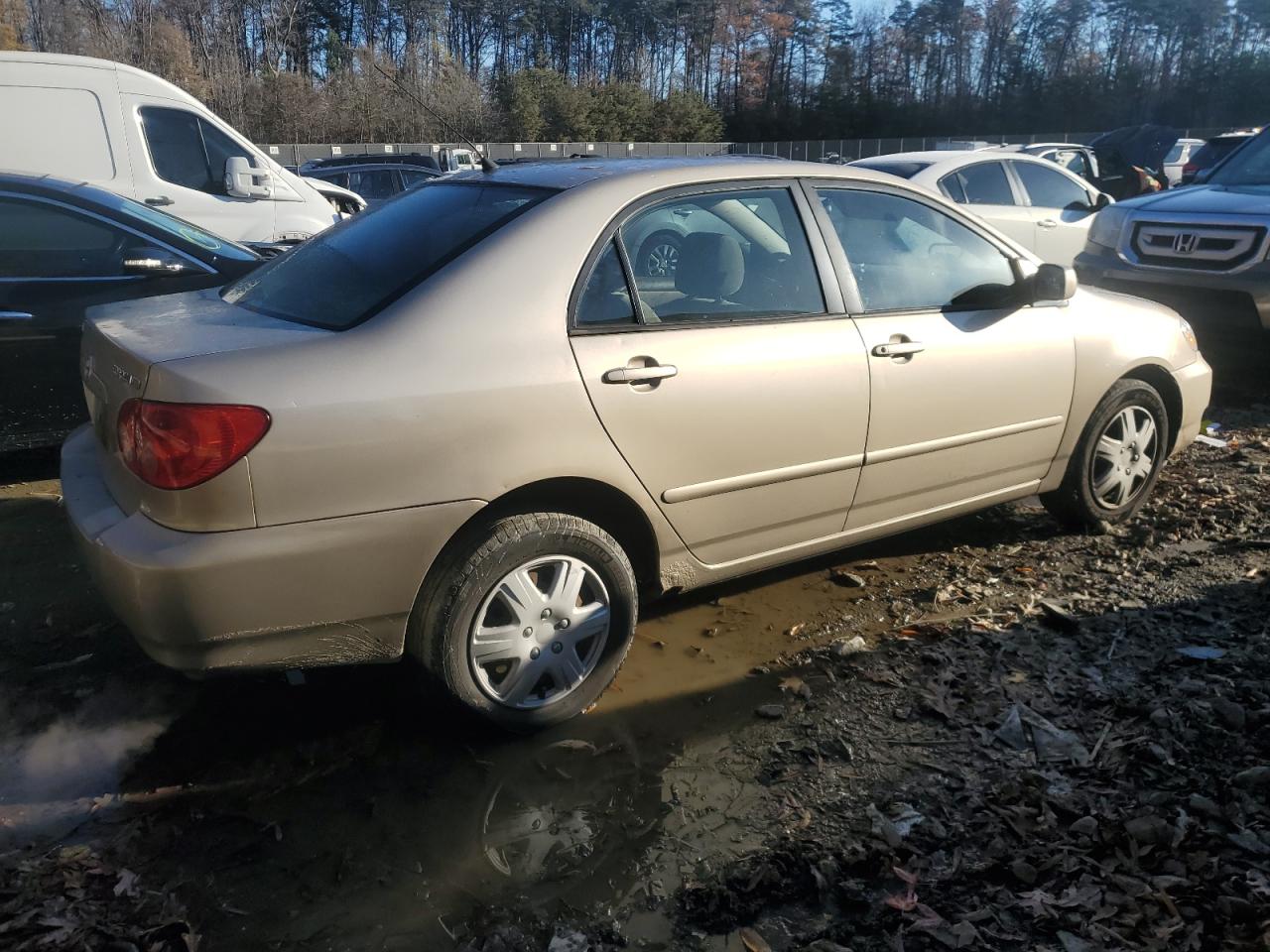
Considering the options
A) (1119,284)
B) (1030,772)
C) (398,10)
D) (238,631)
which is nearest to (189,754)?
(238,631)

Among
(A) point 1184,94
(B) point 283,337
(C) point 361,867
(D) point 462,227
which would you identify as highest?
(A) point 1184,94

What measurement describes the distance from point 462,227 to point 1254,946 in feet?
9.06

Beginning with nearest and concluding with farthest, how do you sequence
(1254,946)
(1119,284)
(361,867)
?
(1254,946)
(361,867)
(1119,284)

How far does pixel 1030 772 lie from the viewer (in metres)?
2.94

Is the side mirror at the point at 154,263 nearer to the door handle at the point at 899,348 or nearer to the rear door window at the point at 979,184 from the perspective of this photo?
the door handle at the point at 899,348

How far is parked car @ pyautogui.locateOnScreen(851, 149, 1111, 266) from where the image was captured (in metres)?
9.38

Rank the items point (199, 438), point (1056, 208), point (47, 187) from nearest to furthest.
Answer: point (199, 438) → point (47, 187) → point (1056, 208)

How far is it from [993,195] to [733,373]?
7.47m

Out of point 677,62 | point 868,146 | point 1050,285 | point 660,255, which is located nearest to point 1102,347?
point 1050,285

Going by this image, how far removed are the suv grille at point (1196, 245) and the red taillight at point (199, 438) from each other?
6.94 metres

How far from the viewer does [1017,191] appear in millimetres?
9898

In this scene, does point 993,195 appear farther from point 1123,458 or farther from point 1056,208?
point 1123,458

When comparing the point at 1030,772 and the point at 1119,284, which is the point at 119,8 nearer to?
the point at 1119,284

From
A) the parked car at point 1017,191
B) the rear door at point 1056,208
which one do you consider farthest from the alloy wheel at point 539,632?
the rear door at point 1056,208
